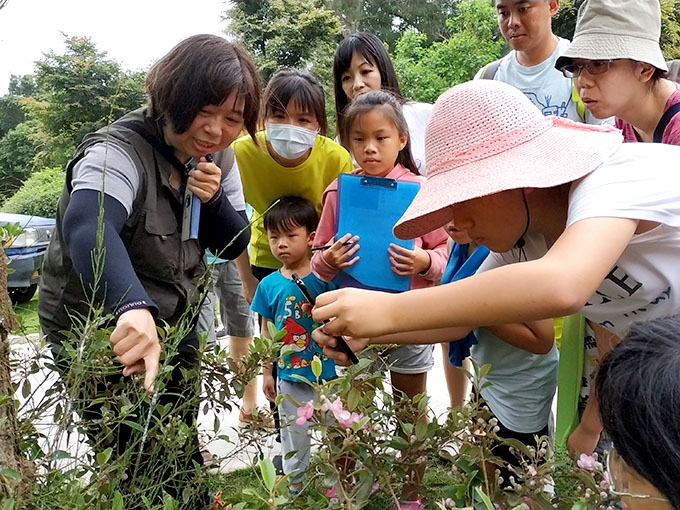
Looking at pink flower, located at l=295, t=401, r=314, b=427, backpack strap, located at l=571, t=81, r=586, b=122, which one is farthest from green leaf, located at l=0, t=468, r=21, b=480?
backpack strap, located at l=571, t=81, r=586, b=122

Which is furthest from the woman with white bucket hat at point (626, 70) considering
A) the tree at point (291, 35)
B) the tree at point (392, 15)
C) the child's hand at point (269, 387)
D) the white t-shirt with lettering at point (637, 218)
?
the tree at point (392, 15)

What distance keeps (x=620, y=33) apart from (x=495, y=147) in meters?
0.96

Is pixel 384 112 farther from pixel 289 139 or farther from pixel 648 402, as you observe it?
pixel 648 402

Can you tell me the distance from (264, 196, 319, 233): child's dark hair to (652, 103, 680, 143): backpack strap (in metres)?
1.27

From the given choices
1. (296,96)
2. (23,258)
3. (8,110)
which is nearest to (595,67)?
(296,96)

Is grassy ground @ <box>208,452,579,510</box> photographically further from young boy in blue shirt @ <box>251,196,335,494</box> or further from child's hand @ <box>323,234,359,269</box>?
child's hand @ <box>323,234,359,269</box>

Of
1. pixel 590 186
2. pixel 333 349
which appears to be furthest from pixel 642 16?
pixel 333 349

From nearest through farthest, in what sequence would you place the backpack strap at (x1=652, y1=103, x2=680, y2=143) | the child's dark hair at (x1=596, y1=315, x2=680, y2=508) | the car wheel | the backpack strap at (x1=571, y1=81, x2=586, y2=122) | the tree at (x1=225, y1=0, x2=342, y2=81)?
the child's dark hair at (x1=596, y1=315, x2=680, y2=508), the backpack strap at (x1=652, y1=103, x2=680, y2=143), the backpack strap at (x1=571, y1=81, x2=586, y2=122), the car wheel, the tree at (x1=225, y1=0, x2=342, y2=81)

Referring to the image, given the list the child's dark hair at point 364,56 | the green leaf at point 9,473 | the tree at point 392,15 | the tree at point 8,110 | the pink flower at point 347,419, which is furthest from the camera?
the tree at point 392,15

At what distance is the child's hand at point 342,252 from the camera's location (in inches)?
86.0

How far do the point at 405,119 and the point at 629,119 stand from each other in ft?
2.99

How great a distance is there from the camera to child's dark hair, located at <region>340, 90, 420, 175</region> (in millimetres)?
2367

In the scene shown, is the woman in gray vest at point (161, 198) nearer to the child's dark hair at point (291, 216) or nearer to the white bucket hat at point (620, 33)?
the child's dark hair at point (291, 216)

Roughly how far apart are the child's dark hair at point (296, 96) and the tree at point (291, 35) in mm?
14338
